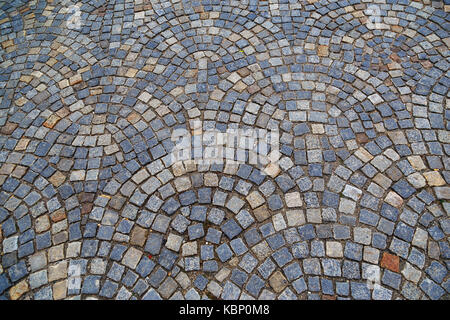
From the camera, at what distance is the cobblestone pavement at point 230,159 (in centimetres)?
335

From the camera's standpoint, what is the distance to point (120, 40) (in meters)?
5.54

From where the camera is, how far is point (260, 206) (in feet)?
12.3

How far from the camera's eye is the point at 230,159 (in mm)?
4098

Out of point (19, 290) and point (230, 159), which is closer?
point (19, 290)

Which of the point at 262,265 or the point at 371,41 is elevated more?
the point at 371,41

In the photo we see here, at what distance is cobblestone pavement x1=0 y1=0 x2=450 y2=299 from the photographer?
3.35 m

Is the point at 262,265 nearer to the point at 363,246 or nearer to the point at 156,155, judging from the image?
the point at 363,246

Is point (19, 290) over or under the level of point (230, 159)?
under

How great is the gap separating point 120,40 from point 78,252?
3.79 meters
